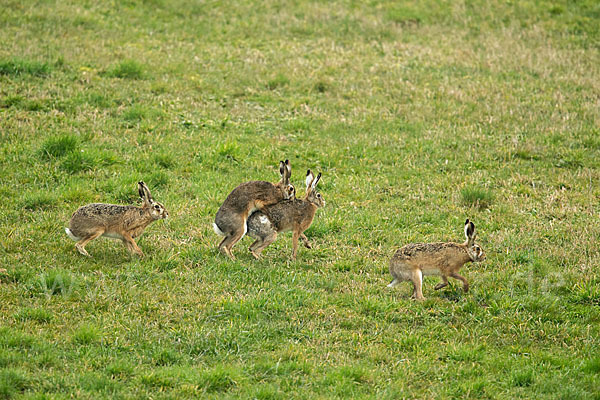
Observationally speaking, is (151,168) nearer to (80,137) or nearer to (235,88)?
(80,137)

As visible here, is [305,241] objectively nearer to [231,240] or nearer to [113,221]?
[231,240]

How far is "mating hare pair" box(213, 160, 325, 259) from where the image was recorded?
1084 cm

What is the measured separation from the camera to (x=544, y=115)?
17.3 metres

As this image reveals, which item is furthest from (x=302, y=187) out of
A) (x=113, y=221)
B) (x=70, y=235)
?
(x=70, y=235)

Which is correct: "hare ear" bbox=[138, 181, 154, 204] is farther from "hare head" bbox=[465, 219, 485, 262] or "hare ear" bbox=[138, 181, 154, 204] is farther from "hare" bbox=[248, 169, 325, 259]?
"hare head" bbox=[465, 219, 485, 262]

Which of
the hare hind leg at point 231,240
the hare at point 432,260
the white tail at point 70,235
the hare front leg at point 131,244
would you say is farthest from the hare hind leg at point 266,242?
the white tail at point 70,235

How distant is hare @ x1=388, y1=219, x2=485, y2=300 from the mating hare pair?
6.22ft

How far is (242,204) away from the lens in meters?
11.0

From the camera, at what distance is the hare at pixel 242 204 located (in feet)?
35.5

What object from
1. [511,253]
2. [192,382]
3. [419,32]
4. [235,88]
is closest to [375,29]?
[419,32]

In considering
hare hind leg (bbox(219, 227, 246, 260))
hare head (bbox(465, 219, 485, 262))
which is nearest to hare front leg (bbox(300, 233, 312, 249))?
hare hind leg (bbox(219, 227, 246, 260))

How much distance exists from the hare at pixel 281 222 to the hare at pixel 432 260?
6.22 ft

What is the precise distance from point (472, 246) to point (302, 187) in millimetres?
4447

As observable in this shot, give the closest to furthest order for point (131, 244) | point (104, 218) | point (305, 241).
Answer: point (104, 218)
point (131, 244)
point (305, 241)
